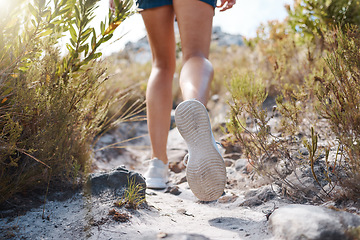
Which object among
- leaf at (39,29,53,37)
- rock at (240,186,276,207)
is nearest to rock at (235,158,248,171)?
rock at (240,186,276,207)

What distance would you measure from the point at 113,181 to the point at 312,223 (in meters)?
1.09

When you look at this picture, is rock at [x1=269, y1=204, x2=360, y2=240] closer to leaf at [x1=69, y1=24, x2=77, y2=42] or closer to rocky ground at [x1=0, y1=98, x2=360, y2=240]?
rocky ground at [x1=0, y1=98, x2=360, y2=240]

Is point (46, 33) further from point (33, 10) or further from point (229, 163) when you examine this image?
point (229, 163)

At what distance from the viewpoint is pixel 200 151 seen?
164cm

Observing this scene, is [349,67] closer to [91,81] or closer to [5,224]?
[91,81]

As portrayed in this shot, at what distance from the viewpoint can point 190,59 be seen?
1.90 metres

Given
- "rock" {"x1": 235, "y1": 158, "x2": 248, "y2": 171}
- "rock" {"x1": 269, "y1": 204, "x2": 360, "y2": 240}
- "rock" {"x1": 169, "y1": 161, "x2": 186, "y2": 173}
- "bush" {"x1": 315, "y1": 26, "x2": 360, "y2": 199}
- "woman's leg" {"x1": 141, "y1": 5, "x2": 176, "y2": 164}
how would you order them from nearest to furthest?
1. "rock" {"x1": 269, "y1": 204, "x2": 360, "y2": 240}
2. "bush" {"x1": 315, "y1": 26, "x2": 360, "y2": 199}
3. "woman's leg" {"x1": 141, "y1": 5, "x2": 176, "y2": 164}
4. "rock" {"x1": 235, "y1": 158, "x2": 248, "y2": 171}
5. "rock" {"x1": 169, "y1": 161, "x2": 186, "y2": 173}

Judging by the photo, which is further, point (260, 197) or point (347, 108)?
point (260, 197)

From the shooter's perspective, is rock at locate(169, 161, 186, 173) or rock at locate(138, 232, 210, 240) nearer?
rock at locate(138, 232, 210, 240)

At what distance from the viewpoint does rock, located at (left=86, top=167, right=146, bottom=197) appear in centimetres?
184

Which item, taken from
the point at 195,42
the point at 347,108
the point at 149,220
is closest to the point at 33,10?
the point at 195,42

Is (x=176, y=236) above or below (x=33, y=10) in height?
below

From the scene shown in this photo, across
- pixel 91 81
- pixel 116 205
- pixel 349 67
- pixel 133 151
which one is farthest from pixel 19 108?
pixel 133 151

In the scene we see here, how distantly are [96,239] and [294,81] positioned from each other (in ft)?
10.5
